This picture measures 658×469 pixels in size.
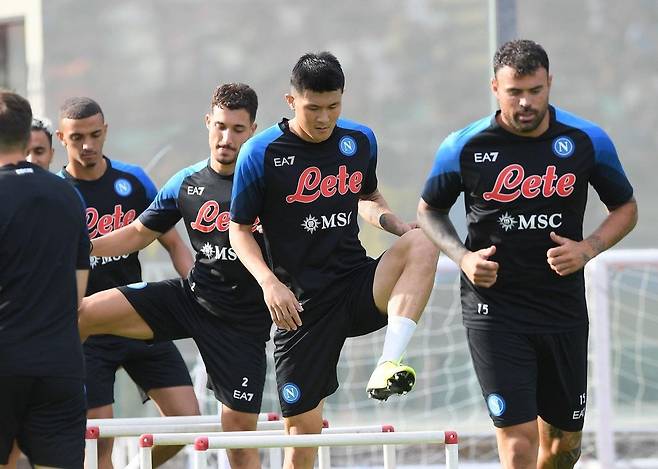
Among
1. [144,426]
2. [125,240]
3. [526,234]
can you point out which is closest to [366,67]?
[125,240]

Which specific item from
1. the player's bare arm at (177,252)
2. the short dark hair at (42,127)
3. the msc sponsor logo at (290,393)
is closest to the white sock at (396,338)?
the msc sponsor logo at (290,393)

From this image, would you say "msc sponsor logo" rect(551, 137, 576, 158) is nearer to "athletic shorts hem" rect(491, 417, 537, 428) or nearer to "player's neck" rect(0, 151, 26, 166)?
"athletic shorts hem" rect(491, 417, 537, 428)

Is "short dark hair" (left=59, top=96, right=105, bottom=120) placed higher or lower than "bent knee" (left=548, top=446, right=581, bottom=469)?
higher

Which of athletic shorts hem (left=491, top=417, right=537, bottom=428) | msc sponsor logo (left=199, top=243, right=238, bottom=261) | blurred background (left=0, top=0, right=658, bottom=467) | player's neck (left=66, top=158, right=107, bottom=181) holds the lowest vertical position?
athletic shorts hem (left=491, top=417, right=537, bottom=428)

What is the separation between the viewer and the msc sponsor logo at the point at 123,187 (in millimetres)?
7479

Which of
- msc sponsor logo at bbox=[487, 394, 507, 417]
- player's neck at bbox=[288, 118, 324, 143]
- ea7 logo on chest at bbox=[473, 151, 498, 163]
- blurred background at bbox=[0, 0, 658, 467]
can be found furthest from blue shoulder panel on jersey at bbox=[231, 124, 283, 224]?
blurred background at bbox=[0, 0, 658, 467]

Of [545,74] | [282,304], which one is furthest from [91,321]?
[545,74]

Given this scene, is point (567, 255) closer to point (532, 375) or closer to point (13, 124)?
point (532, 375)

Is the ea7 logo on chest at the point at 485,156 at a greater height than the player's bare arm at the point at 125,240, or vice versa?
the ea7 logo on chest at the point at 485,156

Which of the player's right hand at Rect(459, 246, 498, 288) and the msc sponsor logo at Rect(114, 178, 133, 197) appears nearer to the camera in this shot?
the player's right hand at Rect(459, 246, 498, 288)

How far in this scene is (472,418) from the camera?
441 inches

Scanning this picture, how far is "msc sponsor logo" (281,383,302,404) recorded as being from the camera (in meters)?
6.22

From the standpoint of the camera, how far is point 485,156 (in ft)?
19.6

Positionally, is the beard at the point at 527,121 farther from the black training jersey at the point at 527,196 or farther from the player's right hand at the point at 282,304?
the player's right hand at the point at 282,304
